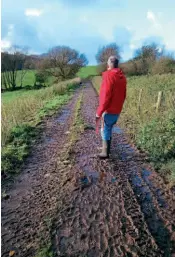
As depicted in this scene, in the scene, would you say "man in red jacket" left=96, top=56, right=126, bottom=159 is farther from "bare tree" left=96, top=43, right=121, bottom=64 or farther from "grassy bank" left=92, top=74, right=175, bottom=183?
"bare tree" left=96, top=43, right=121, bottom=64

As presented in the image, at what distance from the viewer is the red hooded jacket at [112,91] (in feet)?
21.6

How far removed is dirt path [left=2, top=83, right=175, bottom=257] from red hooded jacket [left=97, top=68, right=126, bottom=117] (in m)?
1.24

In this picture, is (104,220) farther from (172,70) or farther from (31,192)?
(172,70)

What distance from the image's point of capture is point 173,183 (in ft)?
19.0

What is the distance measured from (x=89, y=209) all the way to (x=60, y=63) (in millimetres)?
59829

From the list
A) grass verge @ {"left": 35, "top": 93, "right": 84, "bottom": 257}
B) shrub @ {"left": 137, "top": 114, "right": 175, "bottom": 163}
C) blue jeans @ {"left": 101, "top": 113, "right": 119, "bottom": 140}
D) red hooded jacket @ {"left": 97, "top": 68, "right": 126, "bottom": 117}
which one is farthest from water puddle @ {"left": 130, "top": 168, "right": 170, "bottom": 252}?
red hooded jacket @ {"left": 97, "top": 68, "right": 126, "bottom": 117}

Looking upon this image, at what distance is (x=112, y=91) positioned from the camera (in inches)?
263

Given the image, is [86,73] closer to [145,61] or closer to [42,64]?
[42,64]

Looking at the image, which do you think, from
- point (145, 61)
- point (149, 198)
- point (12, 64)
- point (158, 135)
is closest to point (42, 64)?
point (12, 64)

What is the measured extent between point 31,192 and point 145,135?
3.97 metres

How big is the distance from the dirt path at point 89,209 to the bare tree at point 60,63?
5644 cm

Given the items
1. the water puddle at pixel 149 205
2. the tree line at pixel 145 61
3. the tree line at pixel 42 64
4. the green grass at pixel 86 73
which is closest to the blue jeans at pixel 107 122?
the water puddle at pixel 149 205

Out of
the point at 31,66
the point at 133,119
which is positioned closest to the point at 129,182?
the point at 133,119

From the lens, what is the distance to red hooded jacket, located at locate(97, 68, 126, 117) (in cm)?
659
